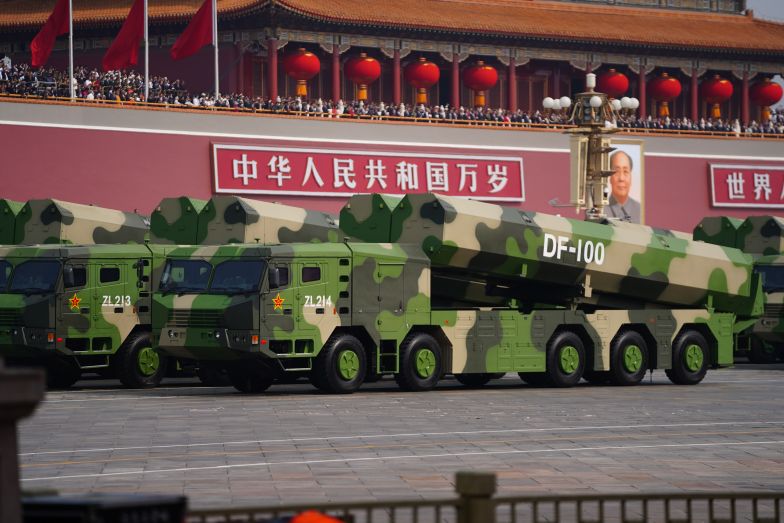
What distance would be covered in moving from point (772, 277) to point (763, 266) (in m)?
0.49

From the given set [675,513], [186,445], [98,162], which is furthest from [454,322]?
[98,162]

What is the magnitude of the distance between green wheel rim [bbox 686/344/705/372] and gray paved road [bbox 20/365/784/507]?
2707mm

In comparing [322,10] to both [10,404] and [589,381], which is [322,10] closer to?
[589,381]

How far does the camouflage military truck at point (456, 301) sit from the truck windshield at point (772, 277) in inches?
200

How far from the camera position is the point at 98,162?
44562 millimetres

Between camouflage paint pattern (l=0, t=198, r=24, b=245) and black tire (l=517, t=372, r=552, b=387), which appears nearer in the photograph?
black tire (l=517, t=372, r=552, b=387)

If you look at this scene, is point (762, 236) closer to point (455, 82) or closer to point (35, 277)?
point (35, 277)

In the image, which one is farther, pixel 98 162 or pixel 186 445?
pixel 98 162

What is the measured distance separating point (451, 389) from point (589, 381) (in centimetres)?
323

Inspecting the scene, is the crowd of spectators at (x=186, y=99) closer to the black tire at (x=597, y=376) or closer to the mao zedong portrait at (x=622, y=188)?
the mao zedong portrait at (x=622, y=188)

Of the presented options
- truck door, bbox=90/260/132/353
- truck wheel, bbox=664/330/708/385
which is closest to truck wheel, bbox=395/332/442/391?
truck door, bbox=90/260/132/353

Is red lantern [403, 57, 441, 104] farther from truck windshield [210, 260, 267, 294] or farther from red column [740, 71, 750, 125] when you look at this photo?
truck windshield [210, 260, 267, 294]

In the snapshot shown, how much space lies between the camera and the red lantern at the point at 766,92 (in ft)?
223

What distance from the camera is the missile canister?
26.7m
